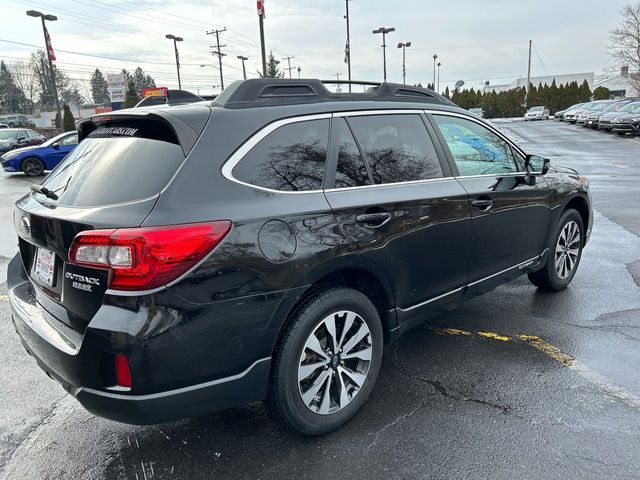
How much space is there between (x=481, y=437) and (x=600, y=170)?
14843mm

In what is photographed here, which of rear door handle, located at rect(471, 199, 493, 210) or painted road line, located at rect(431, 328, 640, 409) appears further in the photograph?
rear door handle, located at rect(471, 199, 493, 210)

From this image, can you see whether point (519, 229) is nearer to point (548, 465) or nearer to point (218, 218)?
point (548, 465)

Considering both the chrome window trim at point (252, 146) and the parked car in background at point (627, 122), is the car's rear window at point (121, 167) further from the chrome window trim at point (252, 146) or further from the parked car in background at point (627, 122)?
the parked car in background at point (627, 122)

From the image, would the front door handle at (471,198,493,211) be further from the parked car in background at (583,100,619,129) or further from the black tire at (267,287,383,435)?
the parked car in background at (583,100,619,129)

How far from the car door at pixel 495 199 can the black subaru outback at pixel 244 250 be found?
0.28 ft

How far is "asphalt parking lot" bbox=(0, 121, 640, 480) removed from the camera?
258 cm

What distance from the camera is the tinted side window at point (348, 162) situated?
2.90 meters

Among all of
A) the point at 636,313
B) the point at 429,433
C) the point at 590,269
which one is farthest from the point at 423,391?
the point at 590,269

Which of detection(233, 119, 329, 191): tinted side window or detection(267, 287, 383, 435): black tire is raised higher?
detection(233, 119, 329, 191): tinted side window

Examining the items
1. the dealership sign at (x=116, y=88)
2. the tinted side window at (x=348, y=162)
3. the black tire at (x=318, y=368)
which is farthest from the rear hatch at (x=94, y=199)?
the dealership sign at (x=116, y=88)

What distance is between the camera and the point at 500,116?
203ft

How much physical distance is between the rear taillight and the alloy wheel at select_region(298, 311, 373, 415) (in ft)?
2.68

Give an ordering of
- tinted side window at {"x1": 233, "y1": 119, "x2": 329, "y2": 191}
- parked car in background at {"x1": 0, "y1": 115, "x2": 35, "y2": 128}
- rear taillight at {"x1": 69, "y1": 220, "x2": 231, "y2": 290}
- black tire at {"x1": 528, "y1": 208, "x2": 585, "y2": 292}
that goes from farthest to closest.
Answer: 1. parked car in background at {"x1": 0, "y1": 115, "x2": 35, "y2": 128}
2. black tire at {"x1": 528, "y1": 208, "x2": 585, "y2": 292}
3. tinted side window at {"x1": 233, "y1": 119, "x2": 329, "y2": 191}
4. rear taillight at {"x1": 69, "y1": 220, "x2": 231, "y2": 290}

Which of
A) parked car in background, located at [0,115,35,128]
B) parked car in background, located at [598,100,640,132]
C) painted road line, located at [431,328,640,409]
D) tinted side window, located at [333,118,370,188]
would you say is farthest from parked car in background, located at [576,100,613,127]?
parked car in background, located at [0,115,35,128]
